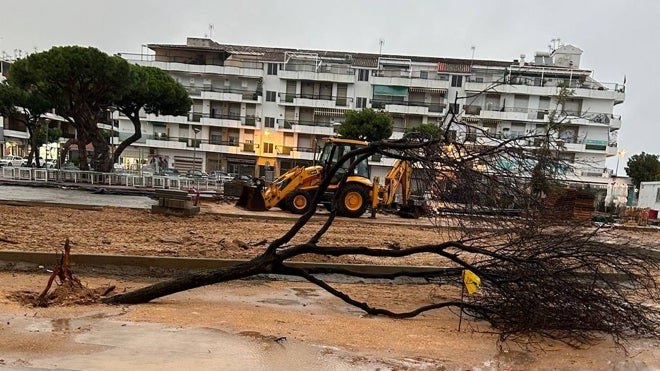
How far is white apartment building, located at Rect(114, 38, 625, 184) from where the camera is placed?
160 ft

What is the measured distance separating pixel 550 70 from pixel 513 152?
168 feet

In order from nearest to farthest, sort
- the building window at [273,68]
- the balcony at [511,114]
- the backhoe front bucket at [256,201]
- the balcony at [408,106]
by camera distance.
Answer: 1. the backhoe front bucket at [256,201]
2. the balcony at [511,114]
3. the balcony at [408,106]
4. the building window at [273,68]

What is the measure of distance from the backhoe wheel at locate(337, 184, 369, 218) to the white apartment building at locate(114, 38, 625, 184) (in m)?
30.2

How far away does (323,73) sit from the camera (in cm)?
4897

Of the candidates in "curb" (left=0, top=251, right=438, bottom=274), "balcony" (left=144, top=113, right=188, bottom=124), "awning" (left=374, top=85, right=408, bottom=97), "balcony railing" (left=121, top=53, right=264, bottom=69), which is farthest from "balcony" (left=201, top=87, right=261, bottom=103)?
"curb" (left=0, top=251, right=438, bottom=274)

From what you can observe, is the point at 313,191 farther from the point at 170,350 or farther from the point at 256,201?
the point at 170,350

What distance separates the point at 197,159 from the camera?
50656mm

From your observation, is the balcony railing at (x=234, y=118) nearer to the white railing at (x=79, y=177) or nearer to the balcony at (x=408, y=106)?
the balcony at (x=408, y=106)

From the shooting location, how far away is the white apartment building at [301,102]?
48812mm

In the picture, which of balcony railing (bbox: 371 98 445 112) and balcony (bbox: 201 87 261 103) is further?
balcony (bbox: 201 87 261 103)

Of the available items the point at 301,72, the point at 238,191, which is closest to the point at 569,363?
the point at 238,191

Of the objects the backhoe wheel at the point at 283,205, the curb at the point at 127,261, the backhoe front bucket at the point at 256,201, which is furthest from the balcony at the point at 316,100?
the curb at the point at 127,261

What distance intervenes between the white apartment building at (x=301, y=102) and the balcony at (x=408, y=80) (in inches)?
4.0

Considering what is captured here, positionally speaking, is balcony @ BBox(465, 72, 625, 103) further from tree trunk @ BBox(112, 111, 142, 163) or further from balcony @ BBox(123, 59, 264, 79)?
tree trunk @ BBox(112, 111, 142, 163)
